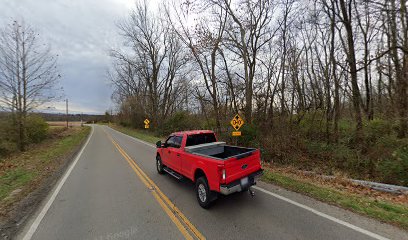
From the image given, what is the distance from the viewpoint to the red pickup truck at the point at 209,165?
16.5 feet

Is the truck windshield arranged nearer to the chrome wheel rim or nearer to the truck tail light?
the chrome wheel rim

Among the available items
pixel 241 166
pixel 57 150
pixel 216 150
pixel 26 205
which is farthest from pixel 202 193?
pixel 57 150

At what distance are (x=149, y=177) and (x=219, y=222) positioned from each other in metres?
4.39

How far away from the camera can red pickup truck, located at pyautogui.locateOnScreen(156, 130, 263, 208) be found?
5031mm

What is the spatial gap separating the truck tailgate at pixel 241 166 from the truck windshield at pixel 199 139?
2048mm

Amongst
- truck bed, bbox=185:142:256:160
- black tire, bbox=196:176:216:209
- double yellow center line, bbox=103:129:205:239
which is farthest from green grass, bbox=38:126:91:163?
black tire, bbox=196:176:216:209

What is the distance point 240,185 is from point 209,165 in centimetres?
89

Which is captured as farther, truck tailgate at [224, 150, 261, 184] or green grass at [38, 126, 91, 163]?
green grass at [38, 126, 91, 163]

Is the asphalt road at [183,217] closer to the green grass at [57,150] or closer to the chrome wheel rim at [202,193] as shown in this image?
the chrome wheel rim at [202,193]

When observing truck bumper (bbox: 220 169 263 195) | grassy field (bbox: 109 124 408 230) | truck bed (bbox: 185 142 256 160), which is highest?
truck bed (bbox: 185 142 256 160)

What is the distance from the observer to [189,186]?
7.02 m

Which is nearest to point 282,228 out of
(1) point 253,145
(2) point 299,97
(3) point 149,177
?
(3) point 149,177

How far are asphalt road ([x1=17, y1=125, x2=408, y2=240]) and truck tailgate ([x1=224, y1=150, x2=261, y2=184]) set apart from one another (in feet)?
2.51

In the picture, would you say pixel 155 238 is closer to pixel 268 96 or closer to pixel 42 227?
pixel 42 227
